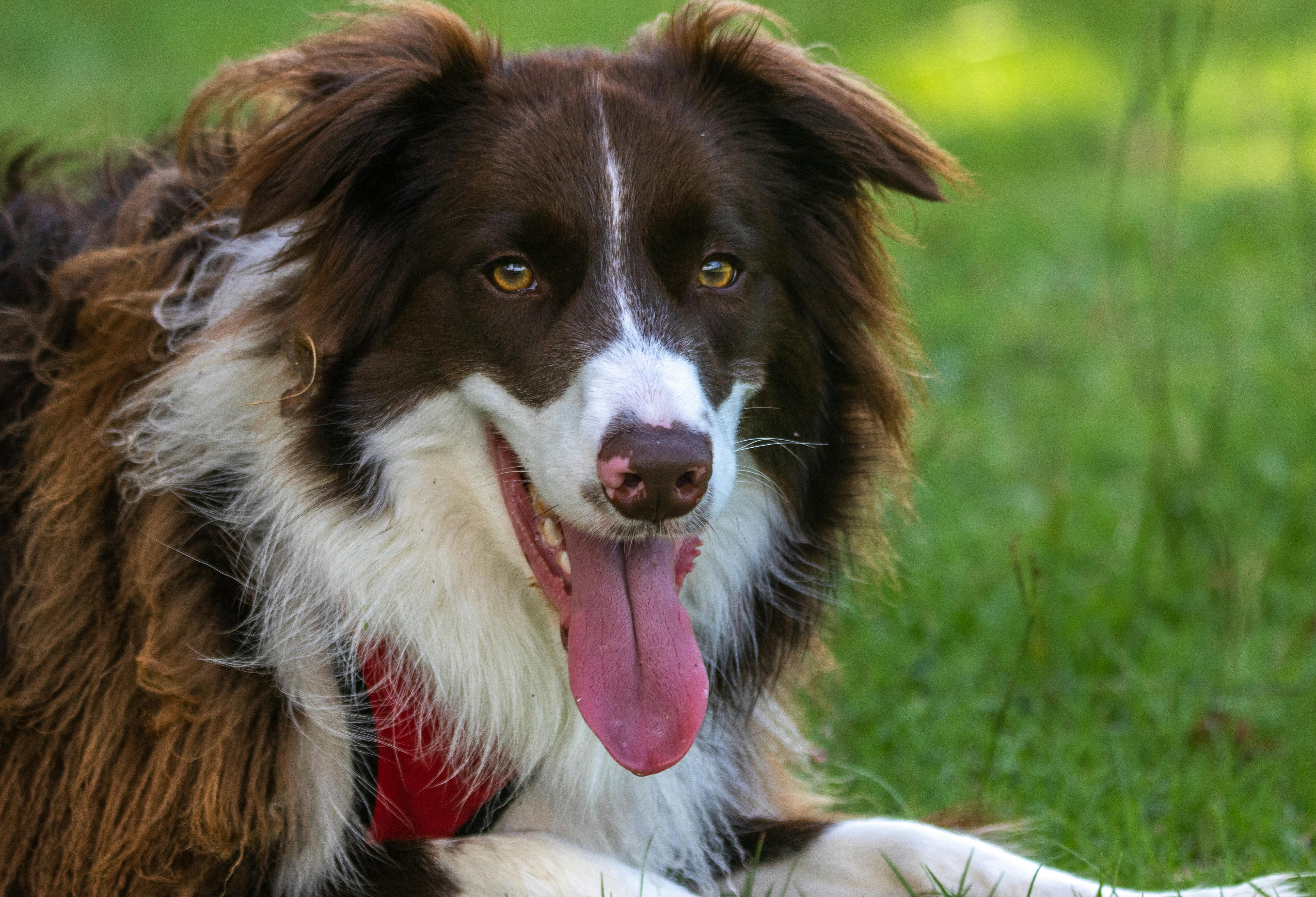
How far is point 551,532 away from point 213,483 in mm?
736

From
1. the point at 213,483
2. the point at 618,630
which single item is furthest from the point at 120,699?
the point at 618,630

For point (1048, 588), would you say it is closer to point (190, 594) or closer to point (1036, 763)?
point (1036, 763)

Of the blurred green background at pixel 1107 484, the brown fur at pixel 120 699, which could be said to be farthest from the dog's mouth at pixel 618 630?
the blurred green background at pixel 1107 484

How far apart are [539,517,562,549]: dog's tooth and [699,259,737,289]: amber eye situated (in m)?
0.57

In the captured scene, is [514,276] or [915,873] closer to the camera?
[514,276]

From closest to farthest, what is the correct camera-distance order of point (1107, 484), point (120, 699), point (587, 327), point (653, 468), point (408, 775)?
point (653, 468)
point (587, 327)
point (120, 699)
point (408, 775)
point (1107, 484)

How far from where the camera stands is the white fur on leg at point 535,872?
2801mm

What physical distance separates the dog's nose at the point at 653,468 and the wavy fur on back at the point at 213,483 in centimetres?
46

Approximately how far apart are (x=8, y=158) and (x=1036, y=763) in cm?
324

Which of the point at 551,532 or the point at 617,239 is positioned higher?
the point at 617,239

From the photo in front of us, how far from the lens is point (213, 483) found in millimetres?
2945

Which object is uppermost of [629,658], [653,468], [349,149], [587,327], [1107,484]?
[349,149]

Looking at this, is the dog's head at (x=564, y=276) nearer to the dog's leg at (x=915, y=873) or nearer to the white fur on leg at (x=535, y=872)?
the white fur on leg at (x=535, y=872)

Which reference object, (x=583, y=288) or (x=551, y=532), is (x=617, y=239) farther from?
(x=551, y=532)
